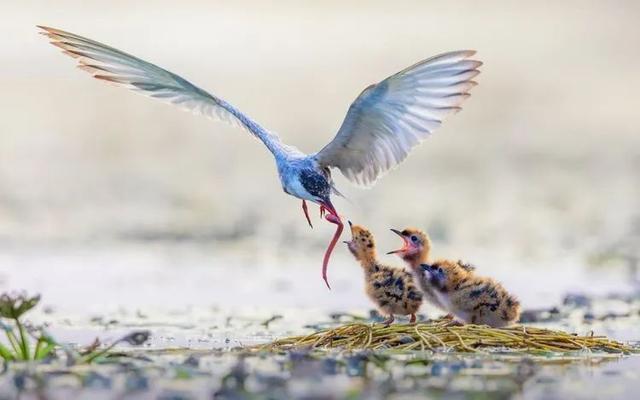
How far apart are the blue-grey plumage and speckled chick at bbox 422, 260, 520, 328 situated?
827mm

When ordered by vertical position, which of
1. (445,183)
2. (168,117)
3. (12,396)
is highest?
(168,117)

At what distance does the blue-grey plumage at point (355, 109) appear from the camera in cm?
1062

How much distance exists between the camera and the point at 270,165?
21.1m

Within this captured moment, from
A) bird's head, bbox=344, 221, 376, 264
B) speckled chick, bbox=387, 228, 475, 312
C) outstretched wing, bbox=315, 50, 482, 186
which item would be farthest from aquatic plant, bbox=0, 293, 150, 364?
bird's head, bbox=344, 221, 376, 264

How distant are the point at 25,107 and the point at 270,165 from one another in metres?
5.43

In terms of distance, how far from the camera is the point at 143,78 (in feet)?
39.3

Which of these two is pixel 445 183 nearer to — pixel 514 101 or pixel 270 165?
pixel 270 165

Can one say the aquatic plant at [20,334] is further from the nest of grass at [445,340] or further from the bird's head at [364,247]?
the bird's head at [364,247]

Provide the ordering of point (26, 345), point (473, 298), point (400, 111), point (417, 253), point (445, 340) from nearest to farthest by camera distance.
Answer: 1. point (26, 345)
2. point (445, 340)
3. point (400, 111)
4. point (473, 298)
5. point (417, 253)

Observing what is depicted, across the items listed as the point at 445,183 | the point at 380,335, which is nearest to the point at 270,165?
the point at 445,183

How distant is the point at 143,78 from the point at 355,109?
2.14 metres

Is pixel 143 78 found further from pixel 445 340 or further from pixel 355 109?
pixel 445 340

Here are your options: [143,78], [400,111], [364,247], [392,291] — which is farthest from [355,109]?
[143,78]

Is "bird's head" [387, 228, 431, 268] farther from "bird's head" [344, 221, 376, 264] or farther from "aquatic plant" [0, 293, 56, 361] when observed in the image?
"aquatic plant" [0, 293, 56, 361]
